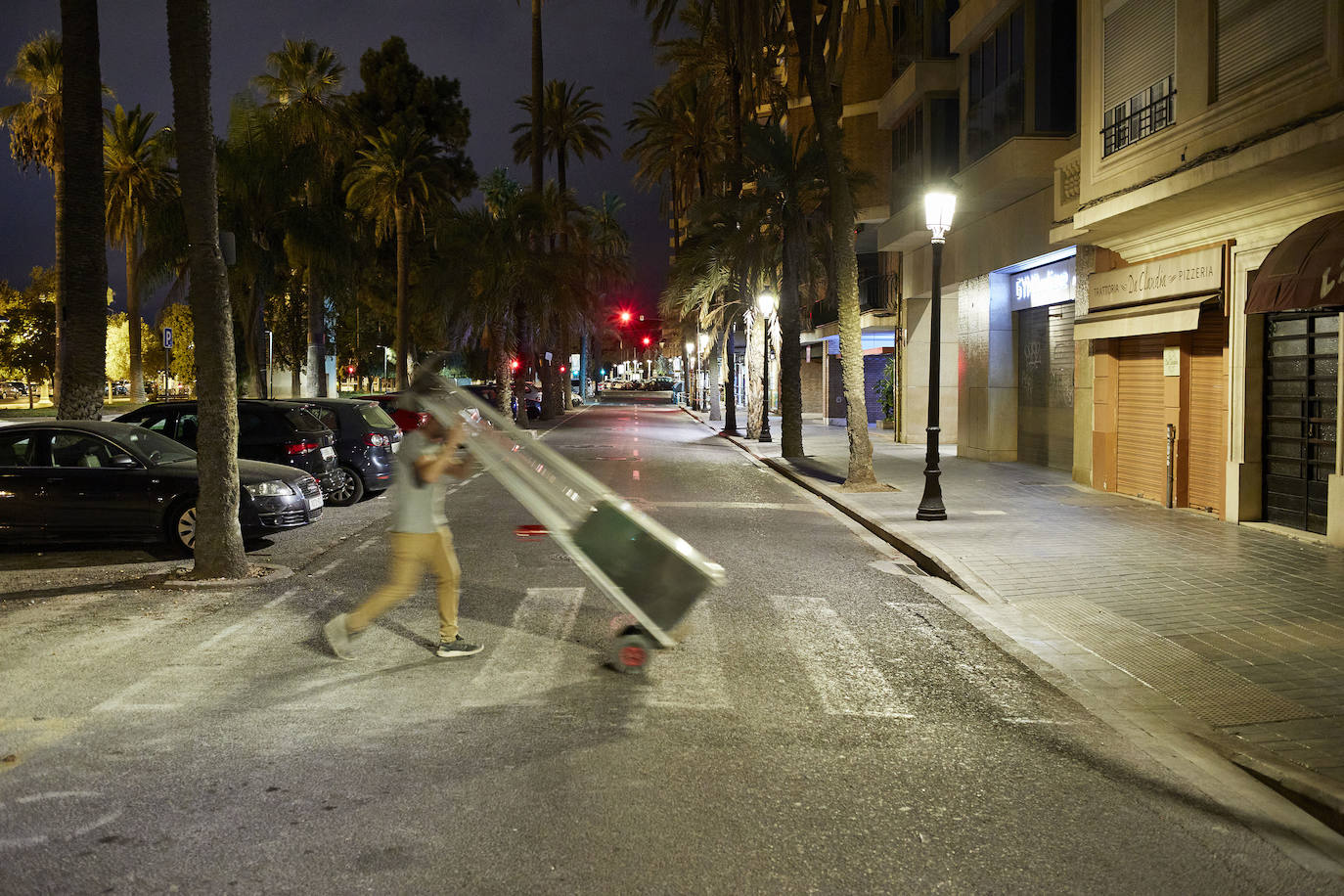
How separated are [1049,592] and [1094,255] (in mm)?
10332

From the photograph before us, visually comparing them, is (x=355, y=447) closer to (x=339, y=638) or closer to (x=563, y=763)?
Answer: (x=339, y=638)

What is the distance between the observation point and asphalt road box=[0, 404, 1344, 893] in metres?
3.94

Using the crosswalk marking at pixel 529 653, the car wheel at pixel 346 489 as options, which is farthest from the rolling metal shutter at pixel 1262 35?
the car wheel at pixel 346 489

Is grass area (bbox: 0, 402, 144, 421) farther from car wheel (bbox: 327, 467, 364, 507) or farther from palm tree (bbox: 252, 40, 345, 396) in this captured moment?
car wheel (bbox: 327, 467, 364, 507)

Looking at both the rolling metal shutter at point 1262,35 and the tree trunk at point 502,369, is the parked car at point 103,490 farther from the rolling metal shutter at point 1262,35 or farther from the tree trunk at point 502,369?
the tree trunk at point 502,369

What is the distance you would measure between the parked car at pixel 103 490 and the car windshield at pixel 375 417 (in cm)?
488

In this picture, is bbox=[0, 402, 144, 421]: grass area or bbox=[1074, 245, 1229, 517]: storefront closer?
bbox=[1074, 245, 1229, 517]: storefront

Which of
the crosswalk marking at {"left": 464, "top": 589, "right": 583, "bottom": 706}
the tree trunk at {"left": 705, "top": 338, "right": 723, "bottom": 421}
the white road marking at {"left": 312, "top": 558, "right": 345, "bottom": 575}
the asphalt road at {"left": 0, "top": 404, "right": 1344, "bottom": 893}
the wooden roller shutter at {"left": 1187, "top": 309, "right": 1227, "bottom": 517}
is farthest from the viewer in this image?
the tree trunk at {"left": 705, "top": 338, "right": 723, "bottom": 421}

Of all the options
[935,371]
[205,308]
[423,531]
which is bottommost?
[423,531]

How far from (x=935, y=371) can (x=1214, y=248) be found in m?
3.92

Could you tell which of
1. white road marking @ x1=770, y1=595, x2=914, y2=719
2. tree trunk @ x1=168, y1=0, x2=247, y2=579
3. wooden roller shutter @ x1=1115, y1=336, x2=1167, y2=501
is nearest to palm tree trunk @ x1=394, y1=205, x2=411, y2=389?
wooden roller shutter @ x1=1115, y1=336, x2=1167, y2=501

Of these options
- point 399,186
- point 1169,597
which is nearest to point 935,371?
point 1169,597

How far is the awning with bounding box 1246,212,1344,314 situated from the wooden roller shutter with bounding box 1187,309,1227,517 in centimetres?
292

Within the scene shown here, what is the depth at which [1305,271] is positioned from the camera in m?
10.6
